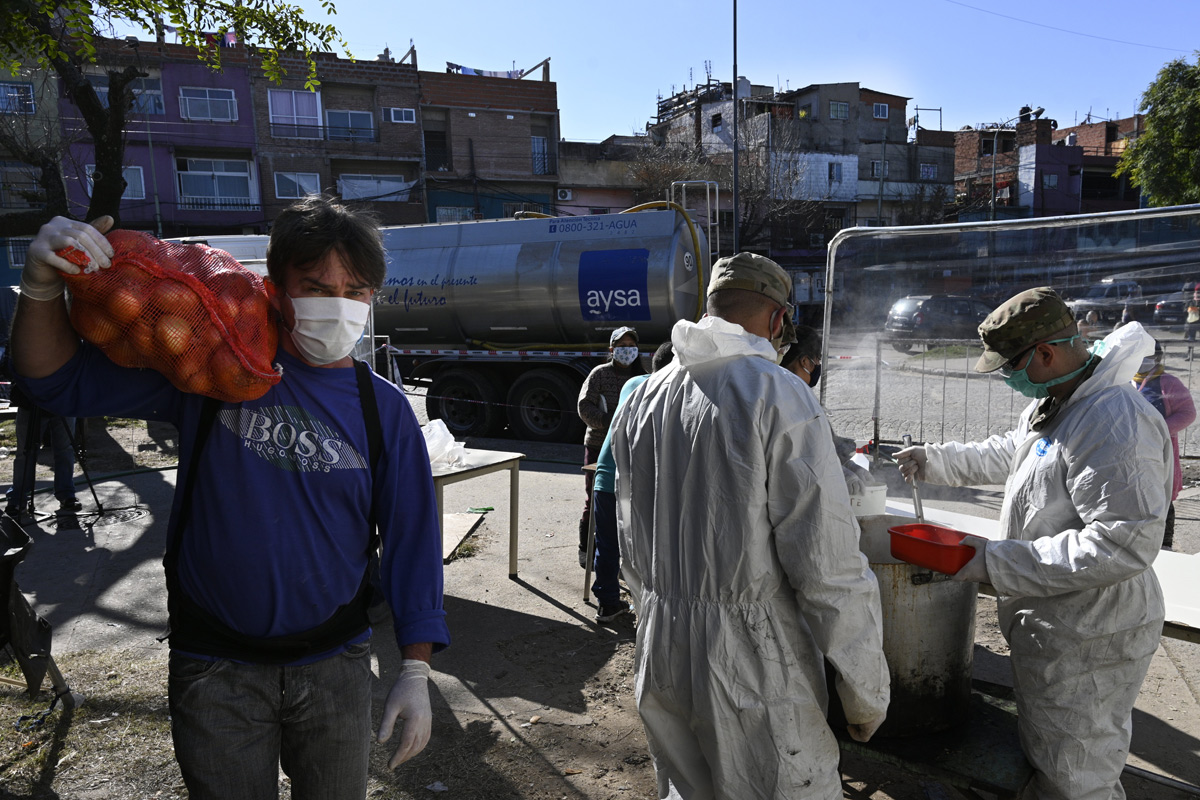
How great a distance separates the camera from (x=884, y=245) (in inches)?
196

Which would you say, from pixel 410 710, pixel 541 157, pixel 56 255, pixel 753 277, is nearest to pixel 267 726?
pixel 410 710

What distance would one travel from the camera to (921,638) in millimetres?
2402

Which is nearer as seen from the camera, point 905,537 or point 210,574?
point 210,574

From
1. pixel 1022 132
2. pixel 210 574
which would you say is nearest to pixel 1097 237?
pixel 210 574

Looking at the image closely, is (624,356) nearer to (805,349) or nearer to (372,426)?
(805,349)

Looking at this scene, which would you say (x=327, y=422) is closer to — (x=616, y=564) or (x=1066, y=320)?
(x=1066, y=320)

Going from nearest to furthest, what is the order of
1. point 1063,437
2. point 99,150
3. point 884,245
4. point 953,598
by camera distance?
point 1063,437 < point 953,598 < point 884,245 < point 99,150

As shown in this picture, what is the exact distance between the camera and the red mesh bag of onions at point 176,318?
4.56ft

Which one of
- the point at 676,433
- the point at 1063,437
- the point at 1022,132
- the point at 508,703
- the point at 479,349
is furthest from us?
the point at 1022,132

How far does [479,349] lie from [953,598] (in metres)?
9.46

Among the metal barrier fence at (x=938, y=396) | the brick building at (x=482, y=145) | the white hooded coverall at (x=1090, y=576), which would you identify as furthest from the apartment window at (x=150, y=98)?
the white hooded coverall at (x=1090, y=576)

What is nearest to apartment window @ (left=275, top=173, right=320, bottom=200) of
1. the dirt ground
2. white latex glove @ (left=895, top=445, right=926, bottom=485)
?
the dirt ground

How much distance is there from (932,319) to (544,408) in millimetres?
6003

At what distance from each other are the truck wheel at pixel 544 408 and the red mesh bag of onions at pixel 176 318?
8.79 metres
